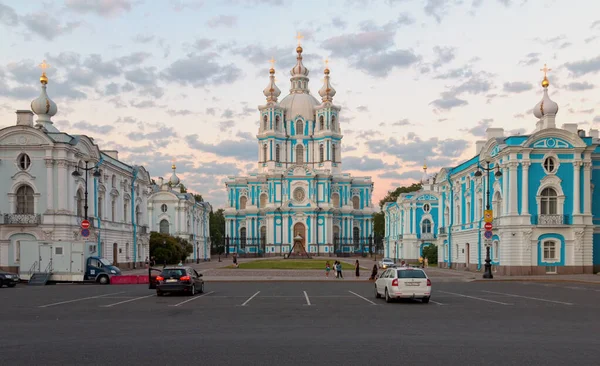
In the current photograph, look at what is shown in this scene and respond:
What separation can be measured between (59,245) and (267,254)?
2869 inches

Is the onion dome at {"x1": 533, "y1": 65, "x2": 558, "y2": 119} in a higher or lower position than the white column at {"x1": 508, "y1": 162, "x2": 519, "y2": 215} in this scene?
higher

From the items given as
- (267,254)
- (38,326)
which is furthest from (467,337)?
(267,254)

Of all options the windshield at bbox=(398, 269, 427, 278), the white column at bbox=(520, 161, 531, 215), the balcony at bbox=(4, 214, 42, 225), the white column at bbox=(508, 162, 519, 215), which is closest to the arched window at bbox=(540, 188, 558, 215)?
the white column at bbox=(520, 161, 531, 215)

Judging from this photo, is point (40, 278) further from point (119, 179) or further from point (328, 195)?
point (328, 195)

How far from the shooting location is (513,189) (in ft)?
159

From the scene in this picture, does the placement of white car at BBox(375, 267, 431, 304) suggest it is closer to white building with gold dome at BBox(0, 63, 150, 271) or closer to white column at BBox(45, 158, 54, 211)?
white building with gold dome at BBox(0, 63, 150, 271)

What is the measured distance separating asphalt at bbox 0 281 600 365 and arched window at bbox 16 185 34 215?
76.2 feet

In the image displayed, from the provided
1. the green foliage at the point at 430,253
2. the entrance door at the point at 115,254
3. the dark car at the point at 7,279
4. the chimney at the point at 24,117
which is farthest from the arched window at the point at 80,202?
the green foliage at the point at 430,253

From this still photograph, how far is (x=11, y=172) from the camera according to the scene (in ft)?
159

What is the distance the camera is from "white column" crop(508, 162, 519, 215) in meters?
48.3

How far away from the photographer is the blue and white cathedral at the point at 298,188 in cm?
11381

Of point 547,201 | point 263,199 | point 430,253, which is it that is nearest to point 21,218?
point 547,201

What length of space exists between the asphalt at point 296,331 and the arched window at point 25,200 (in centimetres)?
2323

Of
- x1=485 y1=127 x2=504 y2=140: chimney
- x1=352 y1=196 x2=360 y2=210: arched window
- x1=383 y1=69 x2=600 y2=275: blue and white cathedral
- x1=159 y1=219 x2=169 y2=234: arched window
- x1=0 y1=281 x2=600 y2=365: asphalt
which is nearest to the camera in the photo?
x1=0 y1=281 x2=600 y2=365: asphalt
